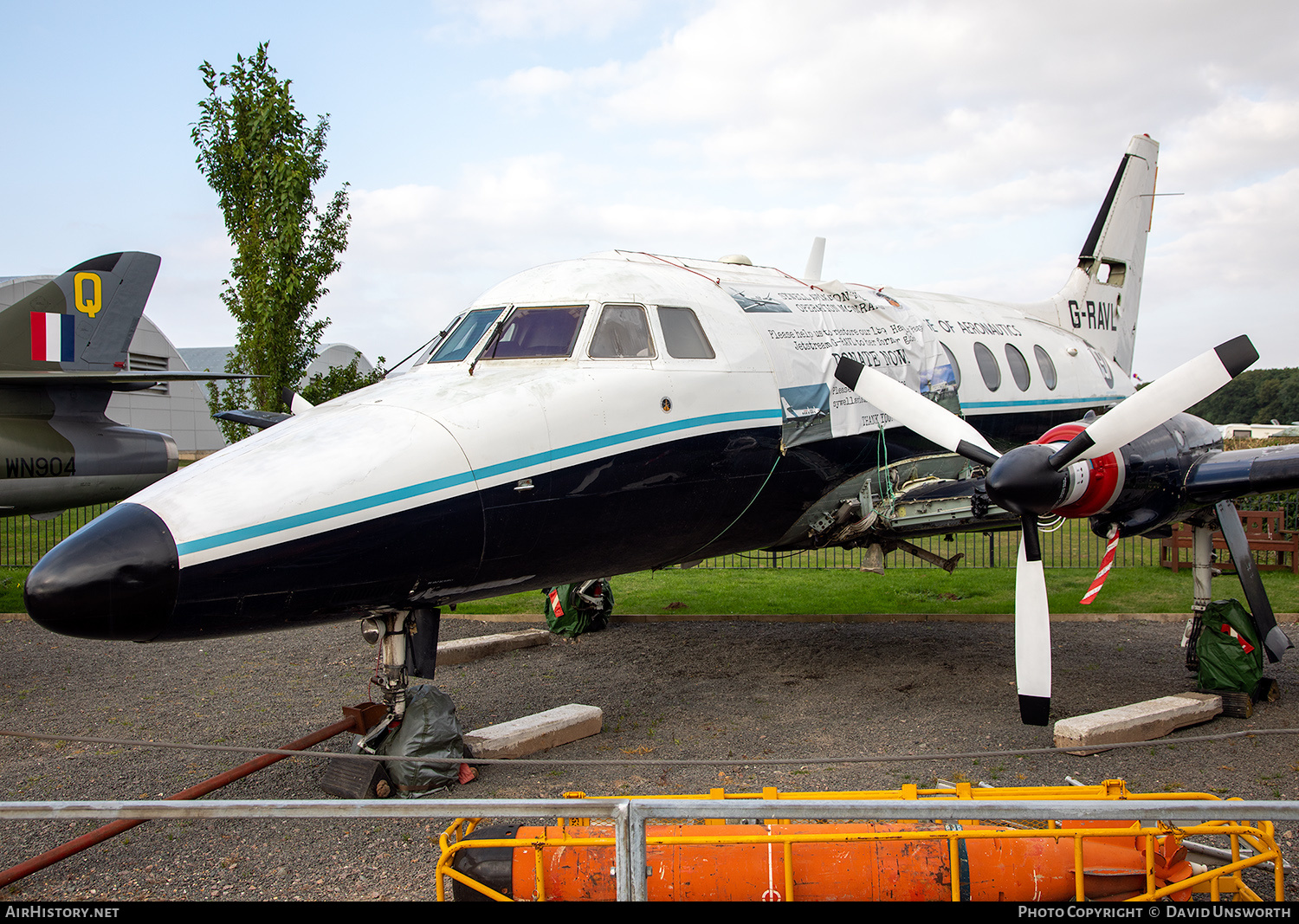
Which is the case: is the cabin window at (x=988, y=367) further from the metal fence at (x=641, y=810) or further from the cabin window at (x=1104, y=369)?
the metal fence at (x=641, y=810)

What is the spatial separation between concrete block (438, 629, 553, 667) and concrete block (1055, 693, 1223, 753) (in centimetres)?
656

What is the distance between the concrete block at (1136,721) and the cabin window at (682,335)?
4.37 meters

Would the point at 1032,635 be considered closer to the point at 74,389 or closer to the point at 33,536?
the point at 74,389

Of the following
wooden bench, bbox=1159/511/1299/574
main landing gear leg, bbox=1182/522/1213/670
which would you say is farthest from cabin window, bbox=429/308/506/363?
wooden bench, bbox=1159/511/1299/574

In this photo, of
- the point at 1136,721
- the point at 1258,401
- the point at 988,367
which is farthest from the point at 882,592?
the point at 1258,401

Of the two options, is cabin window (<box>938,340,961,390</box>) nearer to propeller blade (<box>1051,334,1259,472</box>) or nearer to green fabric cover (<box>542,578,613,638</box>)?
propeller blade (<box>1051,334,1259,472</box>)

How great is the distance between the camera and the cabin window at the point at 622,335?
6977mm

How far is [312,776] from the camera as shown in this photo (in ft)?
22.9

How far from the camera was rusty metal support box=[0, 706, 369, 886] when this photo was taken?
5.11 metres

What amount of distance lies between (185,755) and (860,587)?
12.4 meters

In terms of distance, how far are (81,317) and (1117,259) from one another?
1649 cm

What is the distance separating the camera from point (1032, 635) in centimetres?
721
